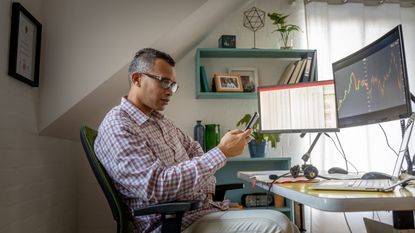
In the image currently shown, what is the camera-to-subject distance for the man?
3.78 feet

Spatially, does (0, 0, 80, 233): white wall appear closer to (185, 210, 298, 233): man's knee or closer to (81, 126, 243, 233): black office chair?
(81, 126, 243, 233): black office chair

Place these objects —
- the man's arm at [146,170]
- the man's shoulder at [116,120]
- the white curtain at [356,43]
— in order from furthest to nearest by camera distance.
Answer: the white curtain at [356,43]
the man's shoulder at [116,120]
the man's arm at [146,170]

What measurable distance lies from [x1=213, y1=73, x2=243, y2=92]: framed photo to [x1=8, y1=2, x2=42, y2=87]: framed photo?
127 cm

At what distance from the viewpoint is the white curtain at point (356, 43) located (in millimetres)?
2809

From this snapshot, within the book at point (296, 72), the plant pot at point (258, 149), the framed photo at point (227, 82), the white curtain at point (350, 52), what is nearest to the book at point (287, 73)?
the book at point (296, 72)

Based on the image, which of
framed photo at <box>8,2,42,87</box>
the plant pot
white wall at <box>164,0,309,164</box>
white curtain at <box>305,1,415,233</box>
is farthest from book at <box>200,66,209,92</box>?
framed photo at <box>8,2,42,87</box>

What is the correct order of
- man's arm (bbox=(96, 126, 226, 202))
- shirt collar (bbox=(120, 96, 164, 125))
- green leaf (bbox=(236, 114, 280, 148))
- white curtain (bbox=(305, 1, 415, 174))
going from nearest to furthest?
man's arm (bbox=(96, 126, 226, 202)) < shirt collar (bbox=(120, 96, 164, 125)) < green leaf (bbox=(236, 114, 280, 148)) < white curtain (bbox=(305, 1, 415, 174))

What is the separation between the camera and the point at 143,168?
117 centimetres

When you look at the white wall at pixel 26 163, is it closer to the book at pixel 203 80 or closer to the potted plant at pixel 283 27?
the book at pixel 203 80

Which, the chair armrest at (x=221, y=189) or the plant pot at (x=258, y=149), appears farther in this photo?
the plant pot at (x=258, y=149)

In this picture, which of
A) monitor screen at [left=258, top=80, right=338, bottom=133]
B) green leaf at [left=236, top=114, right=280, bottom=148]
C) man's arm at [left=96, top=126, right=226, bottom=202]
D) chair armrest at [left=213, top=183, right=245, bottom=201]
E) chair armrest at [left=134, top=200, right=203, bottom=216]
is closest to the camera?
chair armrest at [left=134, top=200, right=203, bottom=216]

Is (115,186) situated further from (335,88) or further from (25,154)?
(335,88)

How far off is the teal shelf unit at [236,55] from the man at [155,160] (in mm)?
→ 1104

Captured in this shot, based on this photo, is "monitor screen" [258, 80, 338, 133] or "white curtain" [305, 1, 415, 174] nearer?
"monitor screen" [258, 80, 338, 133]
